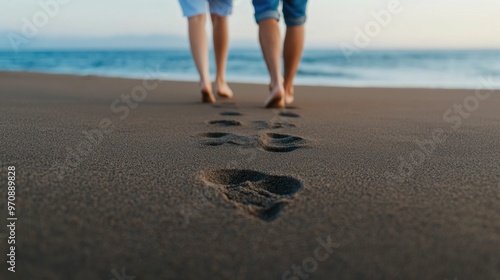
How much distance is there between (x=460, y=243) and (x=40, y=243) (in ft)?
2.23

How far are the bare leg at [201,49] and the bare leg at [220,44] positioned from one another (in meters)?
0.25

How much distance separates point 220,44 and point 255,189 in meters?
2.39

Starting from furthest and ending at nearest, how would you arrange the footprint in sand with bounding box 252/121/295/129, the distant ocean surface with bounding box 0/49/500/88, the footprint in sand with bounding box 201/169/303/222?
the distant ocean surface with bounding box 0/49/500/88, the footprint in sand with bounding box 252/121/295/129, the footprint in sand with bounding box 201/169/303/222

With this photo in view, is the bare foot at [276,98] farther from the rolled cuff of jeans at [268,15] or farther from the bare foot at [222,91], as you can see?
the bare foot at [222,91]

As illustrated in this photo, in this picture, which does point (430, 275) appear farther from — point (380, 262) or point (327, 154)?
point (327, 154)

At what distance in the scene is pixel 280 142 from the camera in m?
1.60

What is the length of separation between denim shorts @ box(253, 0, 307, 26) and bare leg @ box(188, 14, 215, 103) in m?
0.43

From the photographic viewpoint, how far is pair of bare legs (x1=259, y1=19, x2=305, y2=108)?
2.66 m

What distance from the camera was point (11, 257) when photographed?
0.66m

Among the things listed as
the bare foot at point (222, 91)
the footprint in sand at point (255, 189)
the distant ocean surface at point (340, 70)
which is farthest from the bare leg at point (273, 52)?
the distant ocean surface at point (340, 70)
